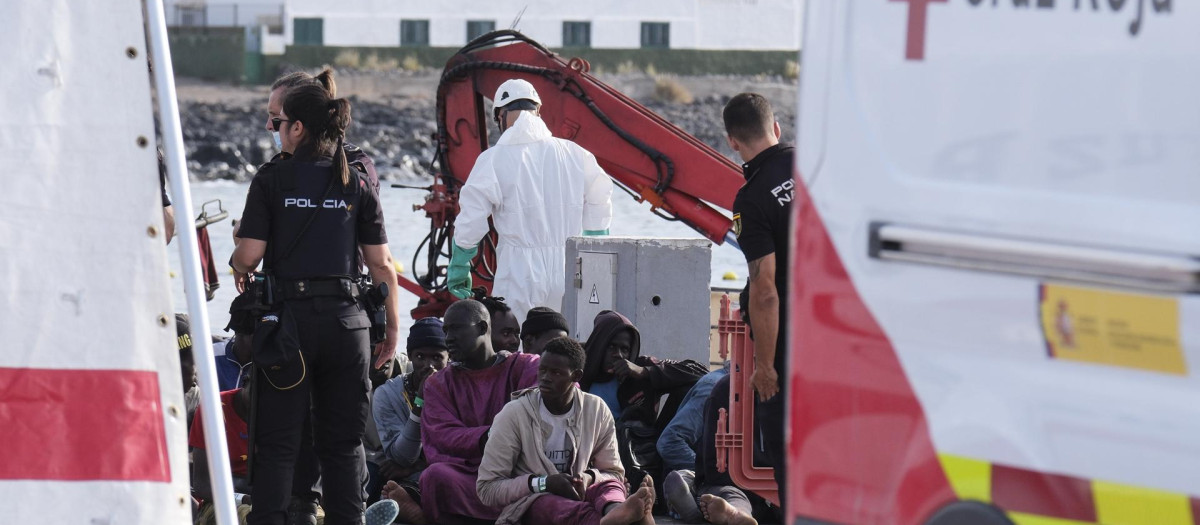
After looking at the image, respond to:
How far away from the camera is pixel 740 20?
212 feet

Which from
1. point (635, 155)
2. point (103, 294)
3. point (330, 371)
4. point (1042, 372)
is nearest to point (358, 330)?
point (330, 371)

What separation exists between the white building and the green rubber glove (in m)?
55.9

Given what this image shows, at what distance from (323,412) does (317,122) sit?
0.95m

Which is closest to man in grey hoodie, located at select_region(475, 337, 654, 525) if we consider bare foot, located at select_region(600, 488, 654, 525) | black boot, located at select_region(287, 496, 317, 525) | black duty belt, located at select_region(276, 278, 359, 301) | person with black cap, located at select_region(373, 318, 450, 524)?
bare foot, located at select_region(600, 488, 654, 525)

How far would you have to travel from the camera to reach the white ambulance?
8.31ft

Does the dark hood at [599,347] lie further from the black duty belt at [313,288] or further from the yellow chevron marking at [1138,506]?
the yellow chevron marking at [1138,506]

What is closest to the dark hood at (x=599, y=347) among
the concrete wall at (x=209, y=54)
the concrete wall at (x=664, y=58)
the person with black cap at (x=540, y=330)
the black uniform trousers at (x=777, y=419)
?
the person with black cap at (x=540, y=330)

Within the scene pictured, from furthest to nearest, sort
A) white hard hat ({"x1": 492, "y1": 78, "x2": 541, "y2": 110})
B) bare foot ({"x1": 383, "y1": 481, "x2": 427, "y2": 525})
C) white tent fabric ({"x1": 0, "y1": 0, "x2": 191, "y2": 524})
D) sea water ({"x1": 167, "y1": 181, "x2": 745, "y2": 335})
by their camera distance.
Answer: sea water ({"x1": 167, "y1": 181, "x2": 745, "y2": 335}) → white hard hat ({"x1": 492, "y1": 78, "x2": 541, "y2": 110}) → bare foot ({"x1": 383, "y1": 481, "x2": 427, "y2": 525}) → white tent fabric ({"x1": 0, "y1": 0, "x2": 191, "y2": 524})

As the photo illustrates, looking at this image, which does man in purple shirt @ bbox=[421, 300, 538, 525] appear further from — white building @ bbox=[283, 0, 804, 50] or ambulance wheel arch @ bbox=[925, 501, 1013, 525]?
white building @ bbox=[283, 0, 804, 50]

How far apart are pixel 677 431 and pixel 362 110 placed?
55.8m

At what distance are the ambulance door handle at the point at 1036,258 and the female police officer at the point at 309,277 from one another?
279 centimetres

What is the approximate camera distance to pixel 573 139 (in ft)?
34.4

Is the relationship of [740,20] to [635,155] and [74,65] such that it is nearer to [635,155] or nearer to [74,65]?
[635,155]

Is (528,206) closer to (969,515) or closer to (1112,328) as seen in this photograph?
(969,515)
